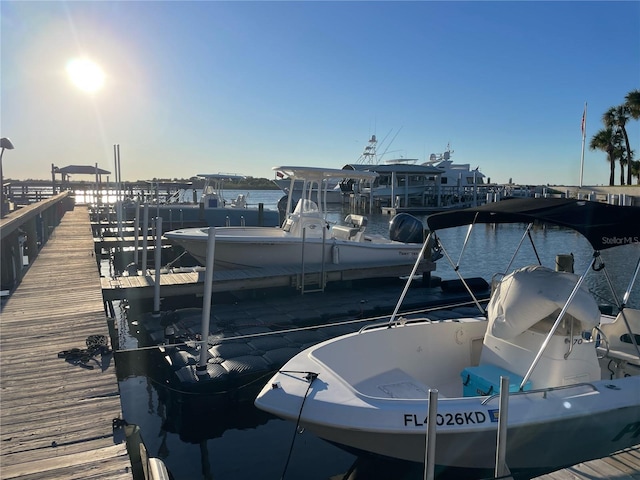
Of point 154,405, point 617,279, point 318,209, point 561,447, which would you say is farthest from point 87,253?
point 617,279

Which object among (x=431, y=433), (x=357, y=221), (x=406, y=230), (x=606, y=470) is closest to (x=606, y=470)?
(x=606, y=470)

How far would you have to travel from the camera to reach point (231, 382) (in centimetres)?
693

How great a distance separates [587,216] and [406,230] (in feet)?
32.7

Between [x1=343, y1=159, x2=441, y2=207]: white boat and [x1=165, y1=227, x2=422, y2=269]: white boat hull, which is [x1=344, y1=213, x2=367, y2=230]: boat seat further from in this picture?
[x1=343, y1=159, x2=441, y2=207]: white boat

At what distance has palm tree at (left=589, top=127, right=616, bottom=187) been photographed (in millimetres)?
48250

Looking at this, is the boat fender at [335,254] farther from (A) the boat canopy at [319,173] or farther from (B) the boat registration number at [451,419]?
(B) the boat registration number at [451,419]

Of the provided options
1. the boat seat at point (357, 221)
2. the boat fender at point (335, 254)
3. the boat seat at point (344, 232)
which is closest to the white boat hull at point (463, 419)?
the boat fender at point (335, 254)

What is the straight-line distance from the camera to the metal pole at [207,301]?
6.31m

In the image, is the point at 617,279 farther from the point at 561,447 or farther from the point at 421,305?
the point at 561,447

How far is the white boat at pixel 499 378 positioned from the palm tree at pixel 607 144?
4976 centimetres

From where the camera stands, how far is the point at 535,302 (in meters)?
5.14

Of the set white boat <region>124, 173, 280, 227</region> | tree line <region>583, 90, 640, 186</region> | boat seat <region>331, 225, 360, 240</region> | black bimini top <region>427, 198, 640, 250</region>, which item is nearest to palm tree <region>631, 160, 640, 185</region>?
tree line <region>583, 90, 640, 186</region>

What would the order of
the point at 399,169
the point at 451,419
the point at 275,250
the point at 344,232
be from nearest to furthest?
the point at 451,419 < the point at 275,250 < the point at 344,232 < the point at 399,169

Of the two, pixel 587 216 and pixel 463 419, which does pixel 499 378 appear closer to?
pixel 463 419
